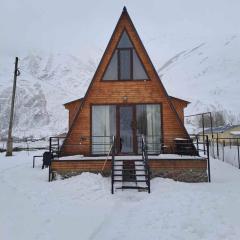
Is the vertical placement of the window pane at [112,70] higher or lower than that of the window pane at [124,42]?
lower

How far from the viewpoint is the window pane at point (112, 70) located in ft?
47.8

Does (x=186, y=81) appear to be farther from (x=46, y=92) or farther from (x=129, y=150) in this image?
(x=129, y=150)

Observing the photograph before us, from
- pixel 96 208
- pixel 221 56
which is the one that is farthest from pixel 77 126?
pixel 221 56

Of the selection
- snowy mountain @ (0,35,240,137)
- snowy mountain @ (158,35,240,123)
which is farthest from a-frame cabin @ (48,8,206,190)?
snowy mountain @ (158,35,240,123)

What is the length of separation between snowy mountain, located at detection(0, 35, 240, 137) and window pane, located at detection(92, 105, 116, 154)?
9935 centimetres

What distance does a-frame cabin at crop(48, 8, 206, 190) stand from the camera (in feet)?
46.7

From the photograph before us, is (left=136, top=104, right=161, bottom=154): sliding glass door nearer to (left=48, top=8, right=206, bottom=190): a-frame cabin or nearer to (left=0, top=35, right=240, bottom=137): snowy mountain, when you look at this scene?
(left=48, top=8, right=206, bottom=190): a-frame cabin

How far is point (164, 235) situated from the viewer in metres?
6.21

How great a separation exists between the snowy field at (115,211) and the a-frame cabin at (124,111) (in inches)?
99.4

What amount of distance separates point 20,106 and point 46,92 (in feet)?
63.3

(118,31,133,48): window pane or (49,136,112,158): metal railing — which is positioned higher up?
(118,31,133,48): window pane

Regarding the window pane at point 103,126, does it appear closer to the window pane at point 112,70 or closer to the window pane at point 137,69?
the window pane at point 112,70

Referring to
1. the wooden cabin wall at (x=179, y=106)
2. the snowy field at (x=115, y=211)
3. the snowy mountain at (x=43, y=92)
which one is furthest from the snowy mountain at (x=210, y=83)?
the snowy field at (x=115, y=211)

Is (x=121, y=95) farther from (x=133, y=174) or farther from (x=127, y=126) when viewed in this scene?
(x=133, y=174)
